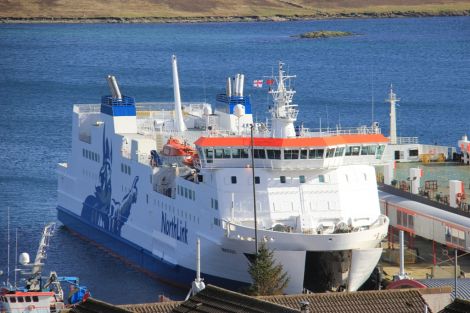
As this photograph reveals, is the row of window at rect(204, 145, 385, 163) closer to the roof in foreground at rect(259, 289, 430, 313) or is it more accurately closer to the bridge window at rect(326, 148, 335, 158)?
the bridge window at rect(326, 148, 335, 158)

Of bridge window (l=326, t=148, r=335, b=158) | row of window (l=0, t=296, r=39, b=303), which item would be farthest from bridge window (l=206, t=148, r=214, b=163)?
row of window (l=0, t=296, r=39, b=303)

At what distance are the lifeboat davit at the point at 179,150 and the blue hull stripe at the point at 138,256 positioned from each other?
11.1ft

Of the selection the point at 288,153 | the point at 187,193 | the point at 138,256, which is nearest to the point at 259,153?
the point at 288,153

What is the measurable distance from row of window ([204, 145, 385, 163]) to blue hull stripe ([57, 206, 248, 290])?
375 centimetres

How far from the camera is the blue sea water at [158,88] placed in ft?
206

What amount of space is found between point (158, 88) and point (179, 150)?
69143 mm

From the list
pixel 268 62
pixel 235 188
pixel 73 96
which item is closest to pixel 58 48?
pixel 268 62

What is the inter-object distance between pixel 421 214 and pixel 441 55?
115507 millimetres

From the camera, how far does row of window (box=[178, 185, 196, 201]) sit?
53.2 m

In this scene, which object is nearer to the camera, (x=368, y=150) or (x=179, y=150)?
(x=368, y=150)

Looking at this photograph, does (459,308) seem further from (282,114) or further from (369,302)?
(282,114)

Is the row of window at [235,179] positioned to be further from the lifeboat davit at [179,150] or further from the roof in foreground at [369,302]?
the roof in foreground at [369,302]

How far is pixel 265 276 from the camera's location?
48438 millimetres

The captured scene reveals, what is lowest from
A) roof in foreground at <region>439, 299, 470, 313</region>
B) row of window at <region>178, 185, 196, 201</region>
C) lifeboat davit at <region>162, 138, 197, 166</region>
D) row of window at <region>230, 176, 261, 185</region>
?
row of window at <region>178, 185, 196, 201</region>
